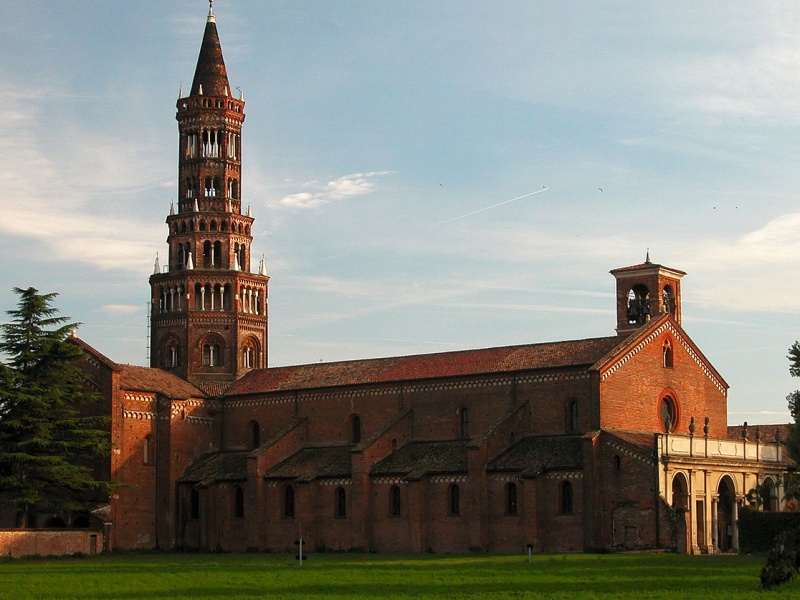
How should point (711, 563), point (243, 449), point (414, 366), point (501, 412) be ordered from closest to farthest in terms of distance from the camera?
point (711, 563) < point (501, 412) < point (414, 366) < point (243, 449)

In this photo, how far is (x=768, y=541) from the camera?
191ft

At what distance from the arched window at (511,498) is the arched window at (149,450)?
22.2 m

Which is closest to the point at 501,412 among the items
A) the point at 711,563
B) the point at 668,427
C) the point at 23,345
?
the point at 668,427

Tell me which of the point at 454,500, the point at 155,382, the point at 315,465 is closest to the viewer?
the point at 454,500

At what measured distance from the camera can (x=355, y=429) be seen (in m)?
72.6

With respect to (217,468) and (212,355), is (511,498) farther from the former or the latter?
(212,355)

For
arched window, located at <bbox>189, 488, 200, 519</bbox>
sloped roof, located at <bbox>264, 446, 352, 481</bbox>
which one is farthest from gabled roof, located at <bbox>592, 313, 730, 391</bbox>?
arched window, located at <bbox>189, 488, 200, 519</bbox>

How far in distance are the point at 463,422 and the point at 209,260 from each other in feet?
71.7

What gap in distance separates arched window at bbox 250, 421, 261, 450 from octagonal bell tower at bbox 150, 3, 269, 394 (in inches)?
151

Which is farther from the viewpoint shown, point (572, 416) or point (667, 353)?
point (667, 353)

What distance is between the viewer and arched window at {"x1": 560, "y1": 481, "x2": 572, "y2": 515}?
60750 mm

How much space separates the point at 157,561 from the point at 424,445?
51.8 feet

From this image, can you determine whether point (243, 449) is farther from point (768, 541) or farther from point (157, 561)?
point (768, 541)

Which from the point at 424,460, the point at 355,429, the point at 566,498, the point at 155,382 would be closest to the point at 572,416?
the point at 566,498
